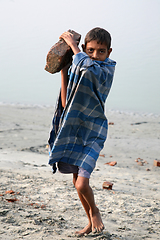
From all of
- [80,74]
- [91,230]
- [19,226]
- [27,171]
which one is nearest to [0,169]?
[27,171]

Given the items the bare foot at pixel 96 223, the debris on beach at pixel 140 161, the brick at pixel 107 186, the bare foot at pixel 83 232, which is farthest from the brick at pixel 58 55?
the debris on beach at pixel 140 161

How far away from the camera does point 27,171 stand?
482 cm

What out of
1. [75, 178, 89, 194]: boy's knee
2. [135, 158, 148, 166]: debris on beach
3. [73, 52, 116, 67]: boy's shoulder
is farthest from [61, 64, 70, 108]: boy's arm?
[135, 158, 148, 166]: debris on beach

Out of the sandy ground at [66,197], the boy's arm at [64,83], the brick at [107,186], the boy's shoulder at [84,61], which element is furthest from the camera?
the brick at [107,186]

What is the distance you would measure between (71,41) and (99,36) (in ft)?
0.92

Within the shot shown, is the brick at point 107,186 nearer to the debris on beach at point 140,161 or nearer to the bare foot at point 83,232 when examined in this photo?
the bare foot at point 83,232

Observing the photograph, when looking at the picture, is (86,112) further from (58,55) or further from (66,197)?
(66,197)

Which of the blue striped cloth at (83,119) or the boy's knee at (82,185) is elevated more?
the blue striped cloth at (83,119)

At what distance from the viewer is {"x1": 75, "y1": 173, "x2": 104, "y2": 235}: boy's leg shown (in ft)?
7.54

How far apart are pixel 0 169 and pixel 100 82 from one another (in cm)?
306

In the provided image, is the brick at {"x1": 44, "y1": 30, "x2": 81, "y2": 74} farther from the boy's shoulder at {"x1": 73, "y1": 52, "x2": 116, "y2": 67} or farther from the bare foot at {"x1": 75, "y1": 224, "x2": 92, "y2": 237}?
the bare foot at {"x1": 75, "y1": 224, "x2": 92, "y2": 237}

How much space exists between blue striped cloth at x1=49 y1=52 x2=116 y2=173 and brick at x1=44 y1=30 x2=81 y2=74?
19cm

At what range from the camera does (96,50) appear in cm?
232

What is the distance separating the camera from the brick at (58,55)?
2447 millimetres
